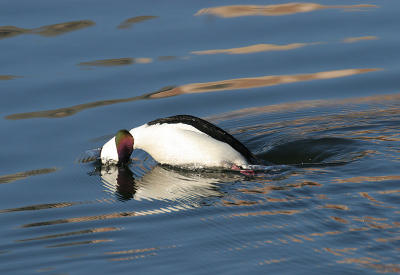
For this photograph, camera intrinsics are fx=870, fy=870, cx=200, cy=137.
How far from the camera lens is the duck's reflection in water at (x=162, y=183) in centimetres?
895

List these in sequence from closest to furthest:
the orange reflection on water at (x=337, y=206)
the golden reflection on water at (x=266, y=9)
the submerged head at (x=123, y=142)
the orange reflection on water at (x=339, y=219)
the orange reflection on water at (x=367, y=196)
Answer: the orange reflection on water at (x=339, y=219)
the orange reflection on water at (x=337, y=206)
the orange reflection on water at (x=367, y=196)
the submerged head at (x=123, y=142)
the golden reflection on water at (x=266, y=9)

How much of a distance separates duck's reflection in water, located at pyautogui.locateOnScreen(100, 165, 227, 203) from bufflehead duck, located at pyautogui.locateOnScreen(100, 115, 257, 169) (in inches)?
5.4

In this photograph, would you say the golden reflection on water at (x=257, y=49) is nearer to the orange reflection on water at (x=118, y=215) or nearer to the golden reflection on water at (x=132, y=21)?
the golden reflection on water at (x=132, y=21)

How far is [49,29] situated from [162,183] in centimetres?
561

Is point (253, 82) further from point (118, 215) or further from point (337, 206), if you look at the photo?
point (337, 206)

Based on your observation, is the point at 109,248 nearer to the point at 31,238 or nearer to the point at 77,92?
the point at 31,238

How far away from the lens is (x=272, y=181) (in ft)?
29.7

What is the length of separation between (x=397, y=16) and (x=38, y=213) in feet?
24.6

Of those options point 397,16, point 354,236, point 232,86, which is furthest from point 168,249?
point 397,16

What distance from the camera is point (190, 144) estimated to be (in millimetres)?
9703

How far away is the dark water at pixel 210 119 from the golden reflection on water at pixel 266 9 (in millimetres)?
36

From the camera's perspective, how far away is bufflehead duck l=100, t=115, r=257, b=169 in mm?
9633

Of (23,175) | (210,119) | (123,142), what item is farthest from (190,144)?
→ (23,175)

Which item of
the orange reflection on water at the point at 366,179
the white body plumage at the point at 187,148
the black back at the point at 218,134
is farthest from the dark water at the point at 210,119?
the black back at the point at 218,134
